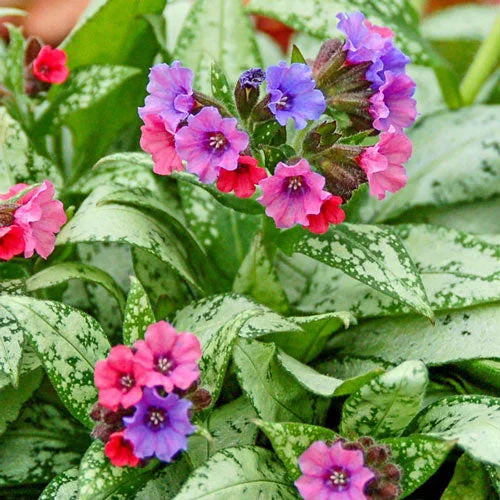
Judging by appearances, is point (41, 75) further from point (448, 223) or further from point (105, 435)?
point (448, 223)

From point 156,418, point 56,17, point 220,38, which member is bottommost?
point 56,17

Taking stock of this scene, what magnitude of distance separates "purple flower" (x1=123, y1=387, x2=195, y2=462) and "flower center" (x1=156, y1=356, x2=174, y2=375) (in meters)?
0.02

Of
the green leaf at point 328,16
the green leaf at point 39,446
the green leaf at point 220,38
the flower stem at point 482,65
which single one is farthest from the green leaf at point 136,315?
the flower stem at point 482,65

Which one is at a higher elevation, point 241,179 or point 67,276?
point 241,179

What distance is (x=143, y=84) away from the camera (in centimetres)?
130

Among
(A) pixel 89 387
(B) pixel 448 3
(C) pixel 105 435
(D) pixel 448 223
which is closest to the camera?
(C) pixel 105 435

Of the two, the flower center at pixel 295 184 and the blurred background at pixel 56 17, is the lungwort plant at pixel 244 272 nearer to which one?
the flower center at pixel 295 184

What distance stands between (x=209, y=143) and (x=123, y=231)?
19 centimetres

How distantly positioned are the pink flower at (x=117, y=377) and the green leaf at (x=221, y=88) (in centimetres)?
32

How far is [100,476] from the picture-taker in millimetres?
781

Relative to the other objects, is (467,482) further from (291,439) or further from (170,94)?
(170,94)

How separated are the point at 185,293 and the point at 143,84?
40 cm

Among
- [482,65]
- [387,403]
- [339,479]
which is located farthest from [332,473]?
[482,65]

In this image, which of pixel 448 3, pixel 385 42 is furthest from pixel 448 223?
pixel 448 3
